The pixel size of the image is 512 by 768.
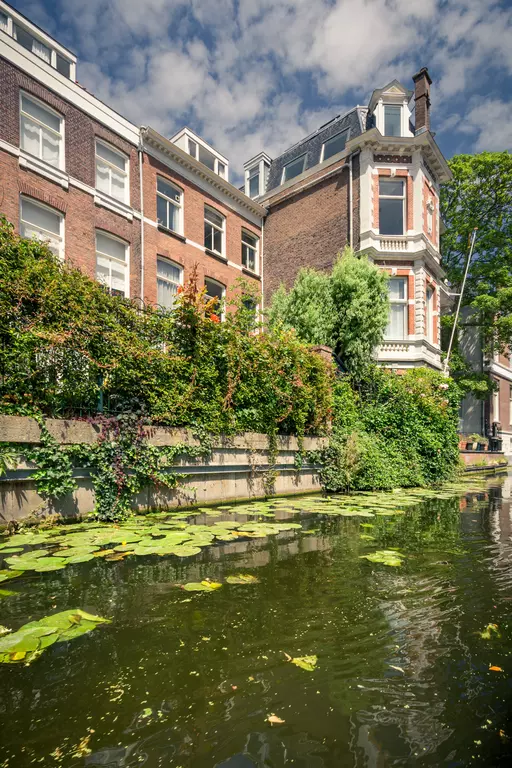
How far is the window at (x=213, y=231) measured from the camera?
1828cm

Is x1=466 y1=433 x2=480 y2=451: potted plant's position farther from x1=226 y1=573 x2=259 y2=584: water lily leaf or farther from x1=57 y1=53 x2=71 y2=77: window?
x1=57 y1=53 x2=71 y2=77: window

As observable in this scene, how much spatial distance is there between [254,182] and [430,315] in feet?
42.6

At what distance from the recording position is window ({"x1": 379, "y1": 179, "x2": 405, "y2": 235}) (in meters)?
17.4

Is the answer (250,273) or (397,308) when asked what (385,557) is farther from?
(250,273)

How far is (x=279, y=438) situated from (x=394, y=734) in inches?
A: 243

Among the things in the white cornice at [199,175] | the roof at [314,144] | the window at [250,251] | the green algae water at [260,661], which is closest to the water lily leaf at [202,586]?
the green algae water at [260,661]

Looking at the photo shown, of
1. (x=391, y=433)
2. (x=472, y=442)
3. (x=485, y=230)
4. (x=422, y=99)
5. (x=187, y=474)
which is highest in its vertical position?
(x=422, y=99)

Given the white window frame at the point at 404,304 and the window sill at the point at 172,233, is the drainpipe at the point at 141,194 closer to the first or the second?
the window sill at the point at 172,233

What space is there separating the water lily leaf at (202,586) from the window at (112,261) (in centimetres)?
1225

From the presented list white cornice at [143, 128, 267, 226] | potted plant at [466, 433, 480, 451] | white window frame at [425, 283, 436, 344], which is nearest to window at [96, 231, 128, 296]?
white cornice at [143, 128, 267, 226]

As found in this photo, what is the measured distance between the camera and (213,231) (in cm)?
1859

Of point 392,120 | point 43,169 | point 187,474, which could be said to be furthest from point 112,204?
point 392,120

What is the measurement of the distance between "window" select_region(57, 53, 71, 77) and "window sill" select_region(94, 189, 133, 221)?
153 inches

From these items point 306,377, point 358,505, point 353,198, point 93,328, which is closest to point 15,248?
point 93,328
